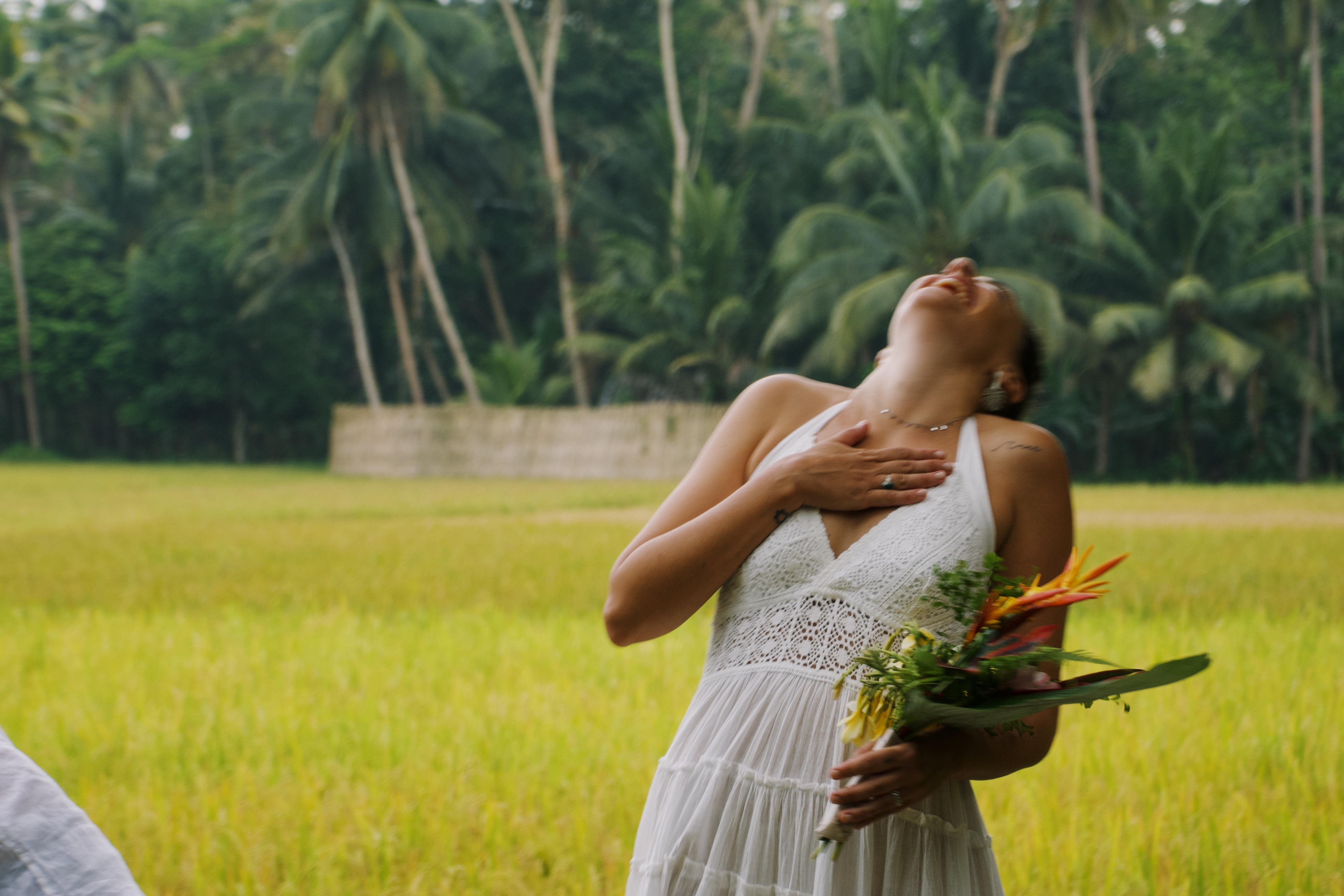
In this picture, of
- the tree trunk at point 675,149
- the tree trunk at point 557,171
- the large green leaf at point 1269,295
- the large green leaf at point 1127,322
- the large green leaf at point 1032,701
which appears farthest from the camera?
the tree trunk at point 557,171

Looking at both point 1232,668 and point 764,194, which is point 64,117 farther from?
point 1232,668

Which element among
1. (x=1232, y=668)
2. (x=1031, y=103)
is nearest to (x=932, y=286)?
(x=1232, y=668)

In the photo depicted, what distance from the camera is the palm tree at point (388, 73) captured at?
77.3 feet

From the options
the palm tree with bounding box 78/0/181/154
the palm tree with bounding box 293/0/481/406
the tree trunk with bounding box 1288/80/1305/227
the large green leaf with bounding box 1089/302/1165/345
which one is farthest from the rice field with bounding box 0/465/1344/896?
the palm tree with bounding box 78/0/181/154

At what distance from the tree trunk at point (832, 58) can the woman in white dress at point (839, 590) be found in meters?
27.5

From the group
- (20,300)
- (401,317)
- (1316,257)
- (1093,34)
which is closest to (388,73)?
(401,317)

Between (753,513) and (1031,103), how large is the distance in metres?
29.6

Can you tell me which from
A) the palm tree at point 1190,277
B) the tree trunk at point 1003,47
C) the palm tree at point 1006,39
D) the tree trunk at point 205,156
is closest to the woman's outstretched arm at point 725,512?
the palm tree at point 1190,277

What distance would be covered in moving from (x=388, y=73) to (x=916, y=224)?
37.1 ft

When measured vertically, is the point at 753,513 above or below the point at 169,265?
below

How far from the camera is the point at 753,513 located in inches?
56.4

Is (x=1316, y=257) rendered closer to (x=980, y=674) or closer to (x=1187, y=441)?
(x=1187, y=441)

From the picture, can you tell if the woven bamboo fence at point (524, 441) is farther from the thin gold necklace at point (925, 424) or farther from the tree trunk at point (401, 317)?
the thin gold necklace at point (925, 424)

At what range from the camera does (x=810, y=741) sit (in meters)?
1.41
